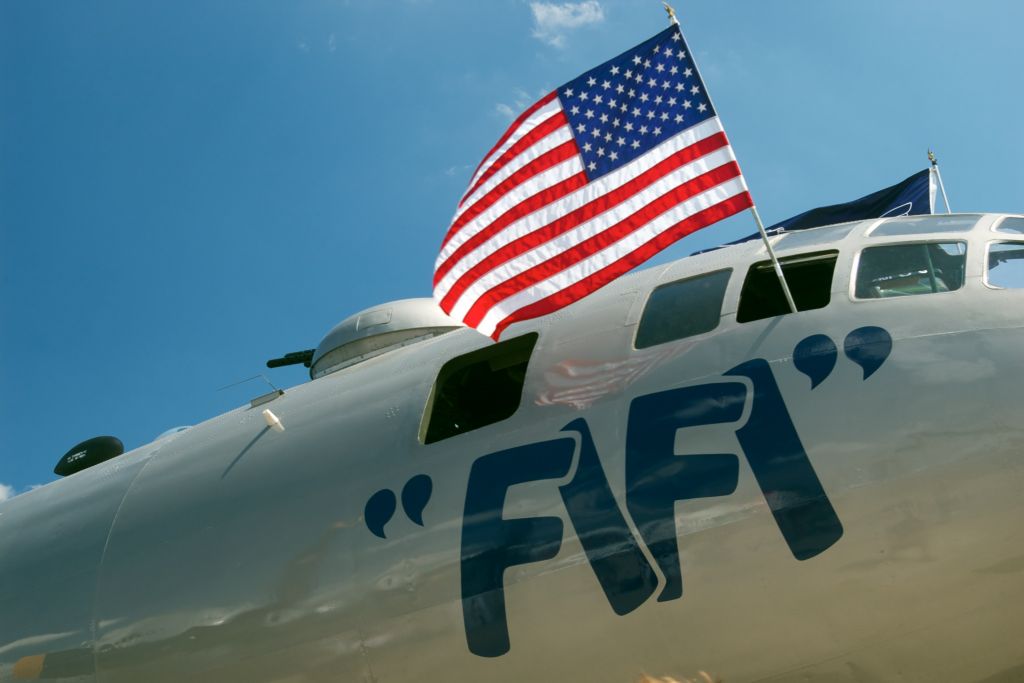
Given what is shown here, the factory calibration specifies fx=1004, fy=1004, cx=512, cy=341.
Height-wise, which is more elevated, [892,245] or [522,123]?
[522,123]

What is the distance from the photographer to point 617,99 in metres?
9.32

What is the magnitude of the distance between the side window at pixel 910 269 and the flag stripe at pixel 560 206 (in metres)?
1.95

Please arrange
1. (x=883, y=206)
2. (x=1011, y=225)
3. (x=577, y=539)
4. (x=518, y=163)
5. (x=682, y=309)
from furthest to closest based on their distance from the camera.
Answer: (x=883, y=206)
(x=518, y=163)
(x=682, y=309)
(x=1011, y=225)
(x=577, y=539)

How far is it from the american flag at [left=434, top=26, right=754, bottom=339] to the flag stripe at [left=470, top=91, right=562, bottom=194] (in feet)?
0.05

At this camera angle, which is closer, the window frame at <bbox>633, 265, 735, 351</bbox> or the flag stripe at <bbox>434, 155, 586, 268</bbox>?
the window frame at <bbox>633, 265, 735, 351</bbox>

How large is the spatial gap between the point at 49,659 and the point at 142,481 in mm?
1773

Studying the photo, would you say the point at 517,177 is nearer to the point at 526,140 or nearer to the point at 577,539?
the point at 526,140

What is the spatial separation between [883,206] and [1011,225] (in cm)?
1561

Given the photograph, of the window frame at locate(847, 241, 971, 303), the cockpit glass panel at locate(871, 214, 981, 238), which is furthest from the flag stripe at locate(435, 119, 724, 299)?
the window frame at locate(847, 241, 971, 303)

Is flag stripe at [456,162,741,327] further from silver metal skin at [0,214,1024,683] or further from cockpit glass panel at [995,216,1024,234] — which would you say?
cockpit glass panel at [995,216,1024,234]

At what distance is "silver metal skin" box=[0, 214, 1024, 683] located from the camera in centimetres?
620

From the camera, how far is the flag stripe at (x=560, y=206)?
8914 mm

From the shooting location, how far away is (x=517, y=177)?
9578mm

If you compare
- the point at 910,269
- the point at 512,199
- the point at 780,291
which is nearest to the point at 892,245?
the point at 910,269
